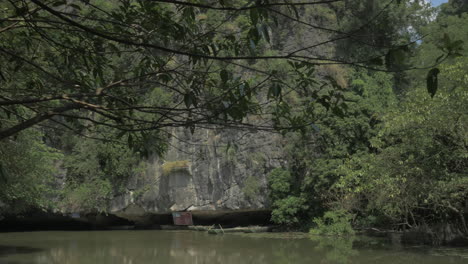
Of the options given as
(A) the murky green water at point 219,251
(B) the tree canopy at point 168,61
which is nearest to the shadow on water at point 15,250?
(A) the murky green water at point 219,251

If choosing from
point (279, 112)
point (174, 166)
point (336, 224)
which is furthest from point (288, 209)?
point (279, 112)

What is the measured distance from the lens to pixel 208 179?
15.6 m

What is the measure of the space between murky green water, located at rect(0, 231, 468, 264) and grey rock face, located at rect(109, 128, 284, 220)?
2.17 meters

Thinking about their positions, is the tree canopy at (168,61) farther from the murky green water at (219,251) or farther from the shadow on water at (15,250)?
the shadow on water at (15,250)

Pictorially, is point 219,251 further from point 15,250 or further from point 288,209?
point 15,250

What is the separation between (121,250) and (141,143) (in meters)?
8.86

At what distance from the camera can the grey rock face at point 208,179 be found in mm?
15133

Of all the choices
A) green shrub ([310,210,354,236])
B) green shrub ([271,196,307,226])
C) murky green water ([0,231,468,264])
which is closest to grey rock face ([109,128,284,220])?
green shrub ([271,196,307,226])

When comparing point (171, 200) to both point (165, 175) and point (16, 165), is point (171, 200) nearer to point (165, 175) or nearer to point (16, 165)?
point (165, 175)

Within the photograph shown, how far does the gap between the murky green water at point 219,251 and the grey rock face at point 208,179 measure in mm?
2174

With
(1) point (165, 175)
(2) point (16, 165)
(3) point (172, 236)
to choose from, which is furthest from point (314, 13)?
(2) point (16, 165)

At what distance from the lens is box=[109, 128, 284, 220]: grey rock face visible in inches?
596

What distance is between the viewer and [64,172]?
16.4 m

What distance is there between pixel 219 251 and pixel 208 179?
5427mm
